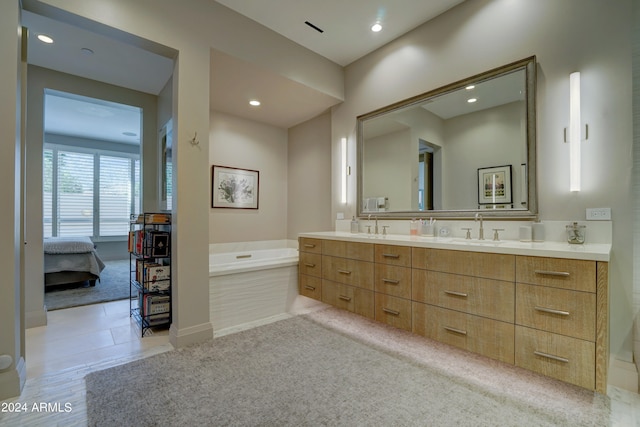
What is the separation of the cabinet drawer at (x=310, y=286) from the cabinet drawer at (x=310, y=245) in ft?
0.94

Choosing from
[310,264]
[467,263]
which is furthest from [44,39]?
[467,263]

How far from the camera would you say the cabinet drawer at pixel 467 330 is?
1.66 m

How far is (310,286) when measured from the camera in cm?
302

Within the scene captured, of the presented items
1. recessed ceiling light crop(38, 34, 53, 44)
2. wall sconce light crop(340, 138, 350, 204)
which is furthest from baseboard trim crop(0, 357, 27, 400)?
wall sconce light crop(340, 138, 350, 204)

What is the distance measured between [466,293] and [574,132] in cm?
131

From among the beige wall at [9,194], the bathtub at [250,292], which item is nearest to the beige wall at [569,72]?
the bathtub at [250,292]

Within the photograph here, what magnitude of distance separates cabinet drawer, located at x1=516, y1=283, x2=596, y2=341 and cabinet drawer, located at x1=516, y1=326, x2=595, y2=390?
4 cm

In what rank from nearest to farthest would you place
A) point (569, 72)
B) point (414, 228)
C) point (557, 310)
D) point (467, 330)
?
point (557, 310), point (467, 330), point (569, 72), point (414, 228)

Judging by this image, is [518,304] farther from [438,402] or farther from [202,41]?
[202,41]

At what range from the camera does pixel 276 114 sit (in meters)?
3.98

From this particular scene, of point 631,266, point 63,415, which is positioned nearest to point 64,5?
point 63,415

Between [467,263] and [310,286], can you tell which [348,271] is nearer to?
[310,286]

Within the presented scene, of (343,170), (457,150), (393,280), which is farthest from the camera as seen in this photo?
(343,170)

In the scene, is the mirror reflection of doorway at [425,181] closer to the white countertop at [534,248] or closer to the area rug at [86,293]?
the white countertop at [534,248]
